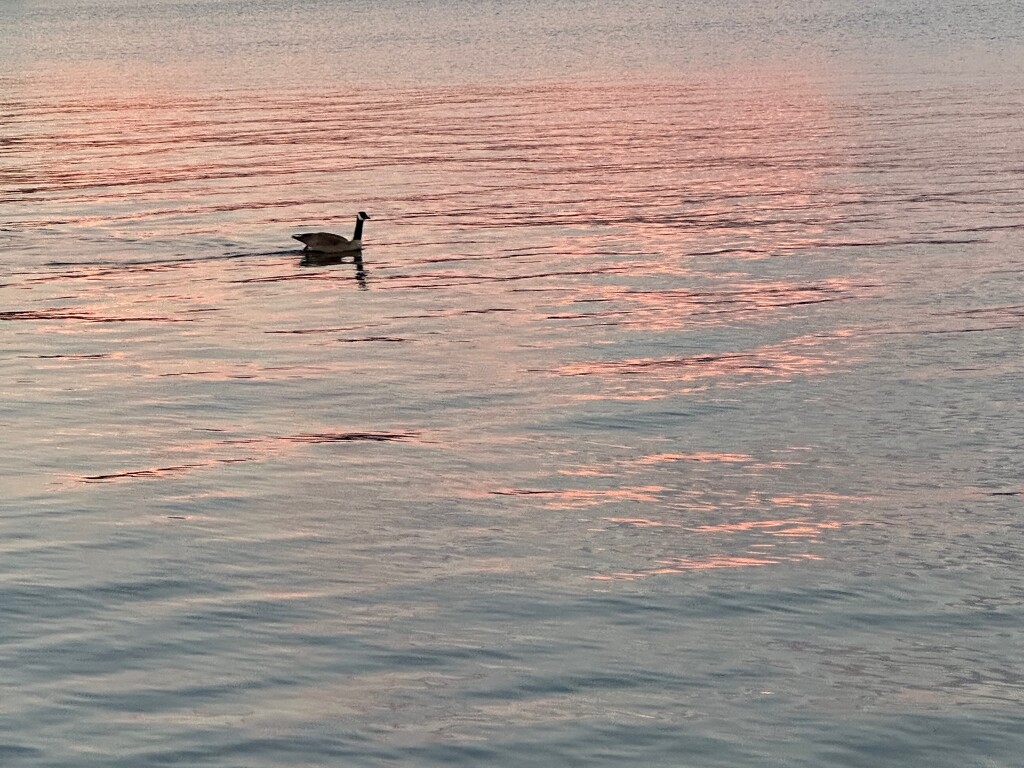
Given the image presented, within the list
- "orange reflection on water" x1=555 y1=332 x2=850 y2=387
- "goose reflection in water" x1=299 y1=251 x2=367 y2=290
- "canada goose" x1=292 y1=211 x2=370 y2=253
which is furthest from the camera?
"goose reflection in water" x1=299 y1=251 x2=367 y2=290

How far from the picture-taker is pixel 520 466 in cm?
1501

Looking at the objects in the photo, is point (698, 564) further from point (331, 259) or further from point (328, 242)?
point (331, 259)

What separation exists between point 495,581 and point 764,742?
3.19 metres

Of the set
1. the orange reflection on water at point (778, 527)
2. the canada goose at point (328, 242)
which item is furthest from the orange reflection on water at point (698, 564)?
the canada goose at point (328, 242)

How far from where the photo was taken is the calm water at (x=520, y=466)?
9.66 metres

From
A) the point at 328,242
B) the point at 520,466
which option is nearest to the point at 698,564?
the point at 520,466

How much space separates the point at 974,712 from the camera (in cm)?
957

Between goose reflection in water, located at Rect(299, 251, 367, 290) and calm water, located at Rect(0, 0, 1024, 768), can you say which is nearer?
calm water, located at Rect(0, 0, 1024, 768)

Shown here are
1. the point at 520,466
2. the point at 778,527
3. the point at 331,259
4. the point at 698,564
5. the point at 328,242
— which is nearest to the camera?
the point at 698,564

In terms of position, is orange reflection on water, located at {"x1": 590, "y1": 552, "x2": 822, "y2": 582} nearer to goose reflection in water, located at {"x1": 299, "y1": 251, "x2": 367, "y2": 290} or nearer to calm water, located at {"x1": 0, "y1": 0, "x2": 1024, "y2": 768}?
calm water, located at {"x1": 0, "y1": 0, "x2": 1024, "y2": 768}

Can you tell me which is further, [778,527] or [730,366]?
[730,366]

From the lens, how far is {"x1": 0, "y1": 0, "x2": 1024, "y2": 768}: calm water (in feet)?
31.7

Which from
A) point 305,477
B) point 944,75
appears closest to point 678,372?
point 305,477

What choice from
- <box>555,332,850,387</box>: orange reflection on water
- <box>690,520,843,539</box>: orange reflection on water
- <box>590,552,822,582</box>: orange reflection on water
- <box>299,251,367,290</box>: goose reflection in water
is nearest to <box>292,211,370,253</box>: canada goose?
<box>299,251,367,290</box>: goose reflection in water
